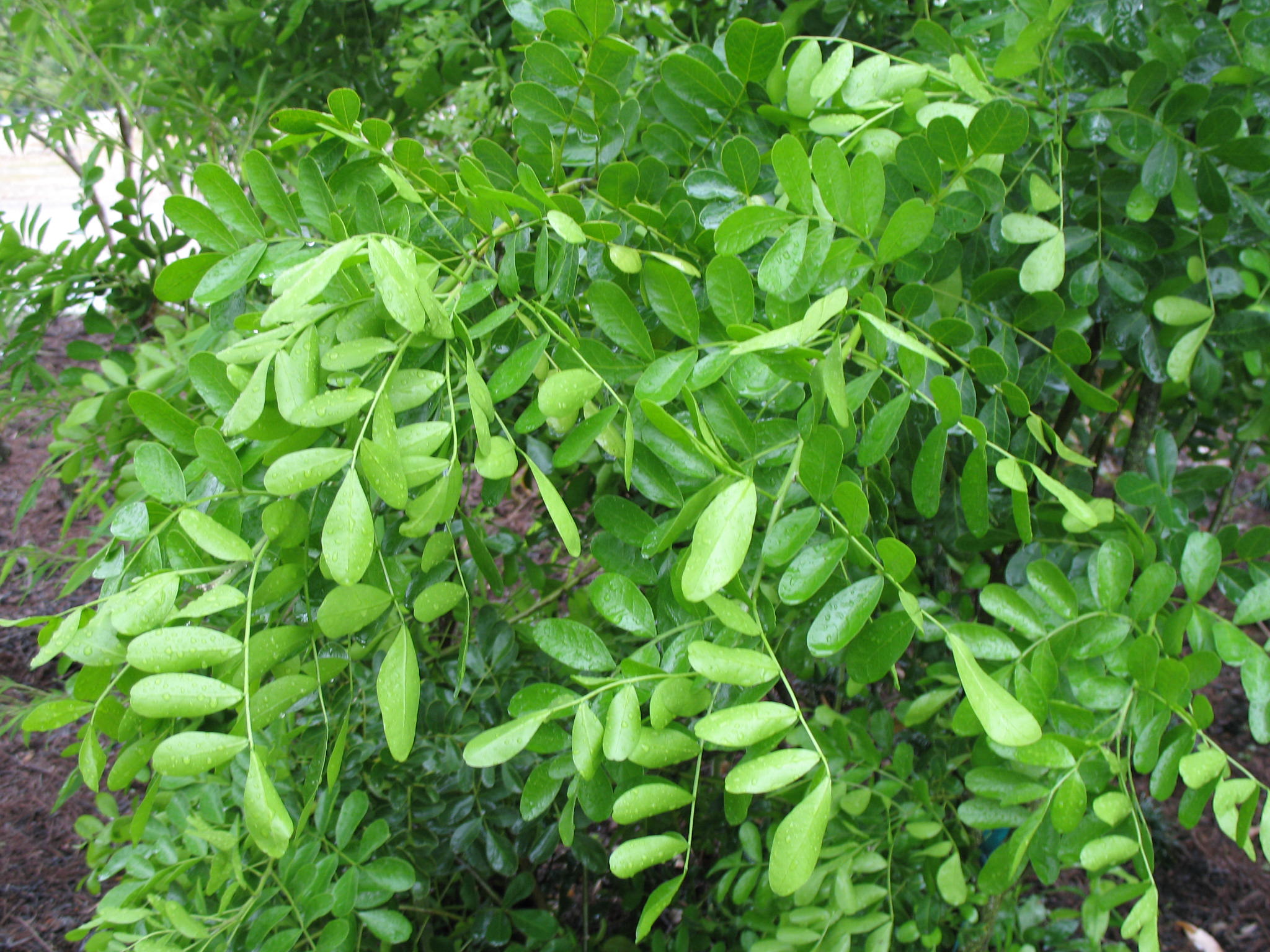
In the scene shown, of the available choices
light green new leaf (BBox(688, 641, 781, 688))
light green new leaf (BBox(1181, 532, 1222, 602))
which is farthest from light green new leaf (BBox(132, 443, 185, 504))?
light green new leaf (BBox(1181, 532, 1222, 602))

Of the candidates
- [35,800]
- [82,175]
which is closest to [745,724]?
[82,175]

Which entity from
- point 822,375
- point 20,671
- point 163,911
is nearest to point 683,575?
point 822,375

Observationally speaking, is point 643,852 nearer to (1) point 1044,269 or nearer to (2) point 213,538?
(2) point 213,538

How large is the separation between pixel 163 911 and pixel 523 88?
71cm

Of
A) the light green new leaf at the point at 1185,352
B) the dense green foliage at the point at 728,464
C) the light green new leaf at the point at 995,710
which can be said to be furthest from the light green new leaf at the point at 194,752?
the light green new leaf at the point at 1185,352

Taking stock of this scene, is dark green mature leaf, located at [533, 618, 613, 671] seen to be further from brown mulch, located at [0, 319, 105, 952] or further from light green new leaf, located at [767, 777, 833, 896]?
brown mulch, located at [0, 319, 105, 952]

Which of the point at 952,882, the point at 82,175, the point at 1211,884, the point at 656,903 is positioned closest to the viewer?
the point at 656,903

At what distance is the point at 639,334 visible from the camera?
0.56 m

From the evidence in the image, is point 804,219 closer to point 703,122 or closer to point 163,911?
point 703,122

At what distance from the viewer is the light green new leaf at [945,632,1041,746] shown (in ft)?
1.39

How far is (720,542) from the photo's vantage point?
412 millimetres

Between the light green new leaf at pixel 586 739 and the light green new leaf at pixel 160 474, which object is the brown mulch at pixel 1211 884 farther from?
the light green new leaf at pixel 160 474

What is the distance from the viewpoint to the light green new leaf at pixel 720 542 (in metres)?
0.39

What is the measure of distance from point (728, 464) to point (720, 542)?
7 cm
